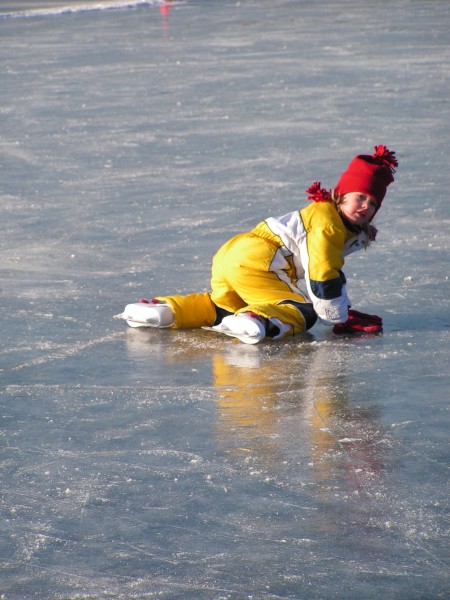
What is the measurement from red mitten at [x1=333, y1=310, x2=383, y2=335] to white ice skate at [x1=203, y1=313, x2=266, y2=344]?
1.02ft

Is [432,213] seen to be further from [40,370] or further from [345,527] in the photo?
[345,527]

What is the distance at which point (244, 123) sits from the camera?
7.86 metres

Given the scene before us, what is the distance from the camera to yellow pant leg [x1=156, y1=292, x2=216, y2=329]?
13.5ft

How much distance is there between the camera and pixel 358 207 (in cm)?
397

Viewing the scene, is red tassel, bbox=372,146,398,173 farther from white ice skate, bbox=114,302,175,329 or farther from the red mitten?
white ice skate, bbox=114,302,175,329

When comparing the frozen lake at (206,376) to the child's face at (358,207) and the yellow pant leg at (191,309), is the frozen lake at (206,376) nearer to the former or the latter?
the yellow pant leg at (191,309)

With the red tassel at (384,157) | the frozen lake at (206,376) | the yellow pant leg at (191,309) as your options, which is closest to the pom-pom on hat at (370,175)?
the red tassel at (384,157)

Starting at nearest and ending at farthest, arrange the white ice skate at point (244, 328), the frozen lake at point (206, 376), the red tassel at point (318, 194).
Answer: the frozen lake at point (206, 376) < the white ice skate at point (244, 328) < the red tassel at point (318, 194)

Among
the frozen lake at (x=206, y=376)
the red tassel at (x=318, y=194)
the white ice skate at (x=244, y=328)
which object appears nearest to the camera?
the frozen lake at (x=206, y=376)

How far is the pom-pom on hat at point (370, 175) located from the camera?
12.9 ft

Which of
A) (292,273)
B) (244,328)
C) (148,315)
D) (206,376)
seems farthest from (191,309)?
(206,376)

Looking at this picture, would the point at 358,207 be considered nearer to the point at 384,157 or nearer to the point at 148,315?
the point at 384,157

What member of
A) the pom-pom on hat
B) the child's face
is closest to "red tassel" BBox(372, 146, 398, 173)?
the pom-pom on hat

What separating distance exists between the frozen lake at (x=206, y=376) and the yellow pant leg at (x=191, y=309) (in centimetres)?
9
